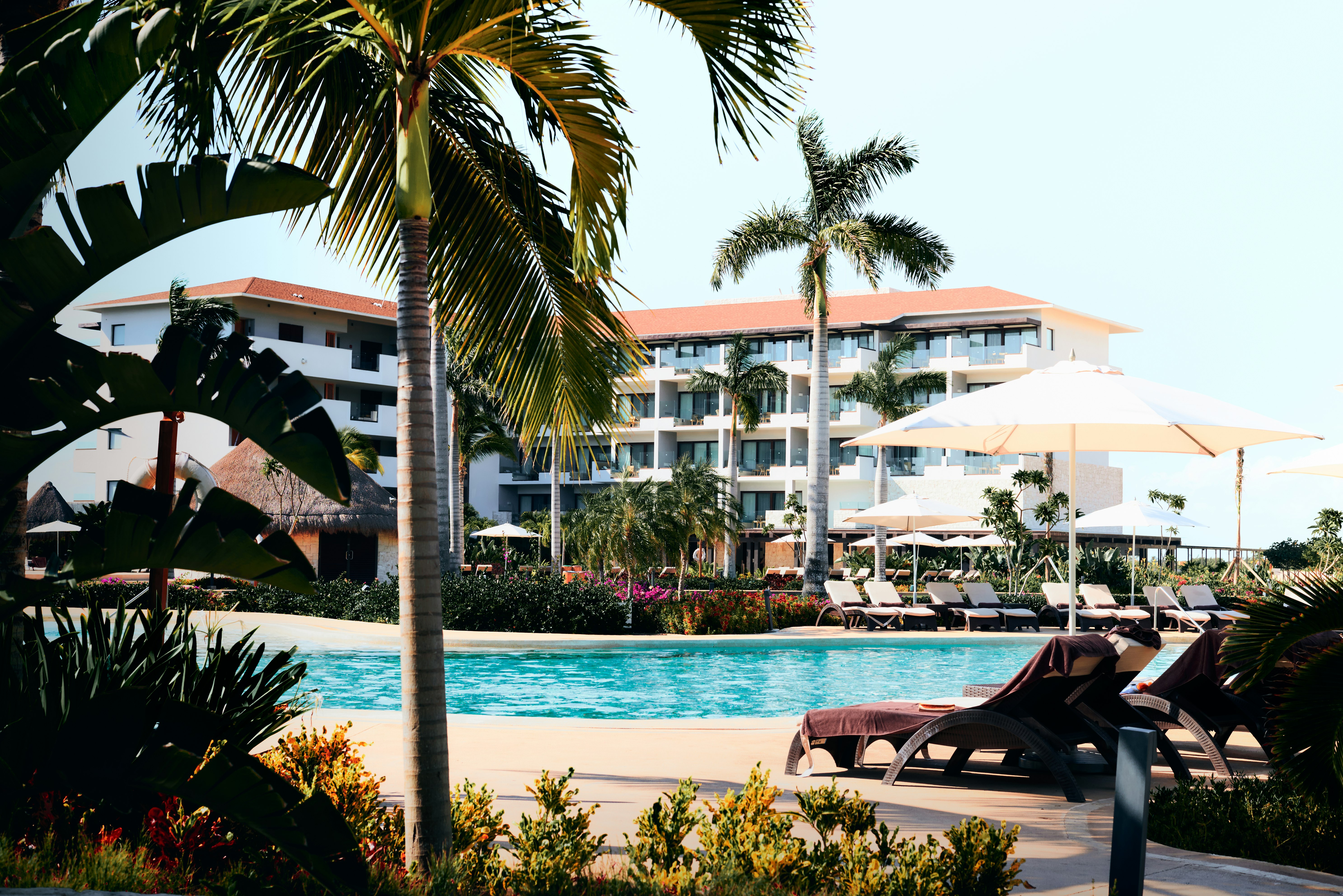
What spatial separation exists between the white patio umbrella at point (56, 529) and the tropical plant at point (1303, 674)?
1199 inches

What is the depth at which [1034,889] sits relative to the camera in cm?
452

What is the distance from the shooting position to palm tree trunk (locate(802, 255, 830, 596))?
2638 cm

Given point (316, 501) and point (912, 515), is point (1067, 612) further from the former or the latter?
point (316, 501)

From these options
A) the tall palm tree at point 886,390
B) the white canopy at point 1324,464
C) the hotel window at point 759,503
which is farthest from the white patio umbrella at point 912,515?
the hotel window at point 759,503

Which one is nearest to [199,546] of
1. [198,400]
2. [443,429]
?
[198,400]

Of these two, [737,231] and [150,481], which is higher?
[737,231]

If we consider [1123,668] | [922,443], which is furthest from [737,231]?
[1123,668]

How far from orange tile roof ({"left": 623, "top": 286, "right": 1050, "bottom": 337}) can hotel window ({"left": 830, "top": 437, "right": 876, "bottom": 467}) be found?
18.2ft

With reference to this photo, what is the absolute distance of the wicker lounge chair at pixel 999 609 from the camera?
24.7m

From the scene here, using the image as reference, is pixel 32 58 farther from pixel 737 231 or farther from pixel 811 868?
pixel 737 231

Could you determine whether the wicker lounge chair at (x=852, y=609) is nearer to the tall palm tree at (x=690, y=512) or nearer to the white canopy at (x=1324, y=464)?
the tall palm tree at (x=690, y=512)

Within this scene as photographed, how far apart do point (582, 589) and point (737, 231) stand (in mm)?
10193

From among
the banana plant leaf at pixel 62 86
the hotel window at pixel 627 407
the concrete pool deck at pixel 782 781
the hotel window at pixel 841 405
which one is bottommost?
the concrete pool deck at pixel 782 781

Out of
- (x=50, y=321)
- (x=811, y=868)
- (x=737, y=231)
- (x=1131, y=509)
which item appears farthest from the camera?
(x=737, y=231)
